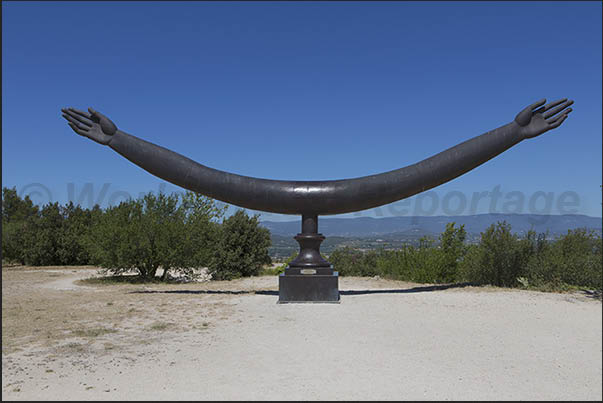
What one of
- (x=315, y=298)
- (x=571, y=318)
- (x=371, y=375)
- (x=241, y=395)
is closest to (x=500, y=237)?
(x=571, y=318)

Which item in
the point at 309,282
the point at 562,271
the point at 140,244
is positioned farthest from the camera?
the point at 140,244

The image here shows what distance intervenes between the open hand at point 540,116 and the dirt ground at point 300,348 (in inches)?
129

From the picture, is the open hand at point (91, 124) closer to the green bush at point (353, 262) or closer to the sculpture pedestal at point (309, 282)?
the sculpture pedestal at point (309, 282)

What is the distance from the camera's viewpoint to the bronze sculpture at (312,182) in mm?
8867

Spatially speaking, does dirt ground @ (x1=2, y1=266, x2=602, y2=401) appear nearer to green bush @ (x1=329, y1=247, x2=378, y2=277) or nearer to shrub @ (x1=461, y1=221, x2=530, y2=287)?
shrub @ (x1=461, y1=221, x2=530, y2=287)

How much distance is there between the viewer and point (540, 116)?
8.87 metres

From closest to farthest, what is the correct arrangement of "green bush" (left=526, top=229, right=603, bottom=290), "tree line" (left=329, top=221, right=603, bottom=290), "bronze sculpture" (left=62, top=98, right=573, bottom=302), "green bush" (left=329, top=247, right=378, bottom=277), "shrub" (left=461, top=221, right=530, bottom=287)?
"bronze sculpture" (left=62, top=98, right=573, bottom=302)
"green bush" (left=526, top=229, right=603, bottom=290)
"tree line" (left=329, top=221, right=603, bottom=290)
"shrub" (left=461, top=221, right=530, bottom=287)
"green bush" (left=329, top=247, right=378, bottom=277)

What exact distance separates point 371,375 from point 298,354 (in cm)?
98

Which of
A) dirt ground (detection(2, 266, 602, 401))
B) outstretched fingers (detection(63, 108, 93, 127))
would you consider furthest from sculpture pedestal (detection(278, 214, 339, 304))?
outstretched fingers (detection(63, 108, 93, 127))

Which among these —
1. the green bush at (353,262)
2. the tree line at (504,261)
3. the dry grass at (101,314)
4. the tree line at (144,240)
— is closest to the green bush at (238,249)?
the tree line at (144,240)

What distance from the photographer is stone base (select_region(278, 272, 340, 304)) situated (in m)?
8.59

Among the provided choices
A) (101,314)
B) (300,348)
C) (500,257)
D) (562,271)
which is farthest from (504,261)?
(101,314)

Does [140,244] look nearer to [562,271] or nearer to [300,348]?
[300,348]

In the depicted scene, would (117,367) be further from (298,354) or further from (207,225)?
(207,225)
